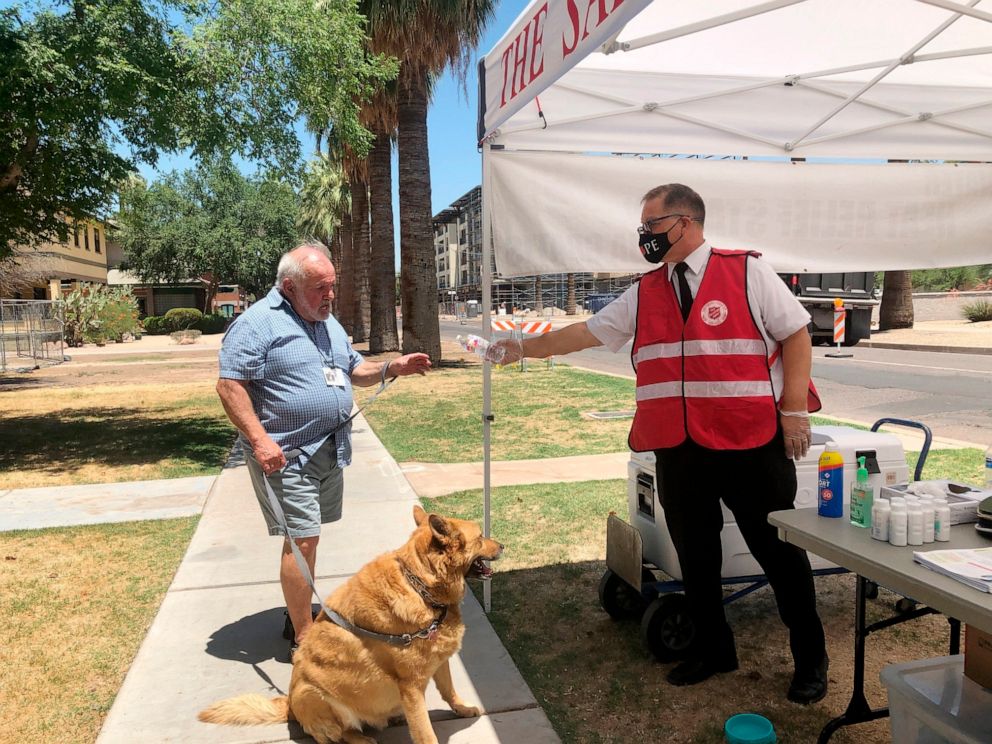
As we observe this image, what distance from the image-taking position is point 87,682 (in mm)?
3457

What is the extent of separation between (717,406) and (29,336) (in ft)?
90.2

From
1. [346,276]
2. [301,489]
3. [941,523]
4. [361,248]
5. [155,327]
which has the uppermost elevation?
[361,248]

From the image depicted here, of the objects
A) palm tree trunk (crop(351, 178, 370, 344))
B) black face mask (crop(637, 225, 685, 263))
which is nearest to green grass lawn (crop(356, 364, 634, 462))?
black face mask (crop(637, 225, 685, 263))

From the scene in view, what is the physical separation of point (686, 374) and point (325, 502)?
1860mm

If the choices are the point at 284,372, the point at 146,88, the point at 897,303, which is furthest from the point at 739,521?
the point at 897,303

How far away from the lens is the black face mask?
314 centimetres

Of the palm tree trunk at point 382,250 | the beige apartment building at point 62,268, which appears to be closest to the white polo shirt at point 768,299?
the palm tree trunk at point 382,250

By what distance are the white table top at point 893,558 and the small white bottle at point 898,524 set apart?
0.03 metres

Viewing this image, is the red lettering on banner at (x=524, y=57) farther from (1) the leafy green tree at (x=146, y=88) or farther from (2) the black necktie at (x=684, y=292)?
(1) the leafy green tree at (x=146, y=88)

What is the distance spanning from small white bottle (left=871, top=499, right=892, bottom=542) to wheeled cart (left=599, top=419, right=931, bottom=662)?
1.15m

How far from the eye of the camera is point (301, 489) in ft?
11.3

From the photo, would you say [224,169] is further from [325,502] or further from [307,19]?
[325,502]

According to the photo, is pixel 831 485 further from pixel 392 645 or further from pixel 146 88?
pixel 146 88

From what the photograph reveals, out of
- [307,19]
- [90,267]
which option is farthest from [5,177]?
[90,267]
